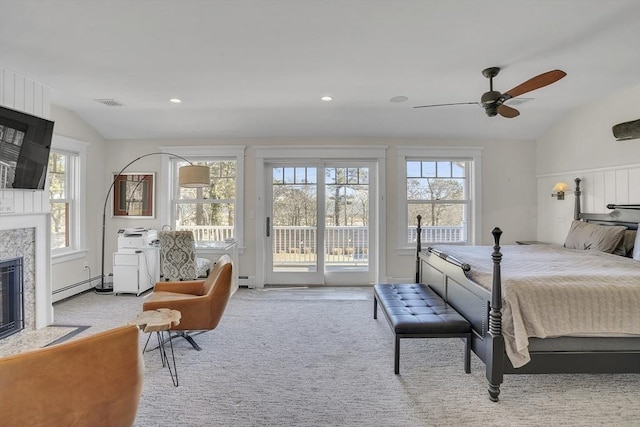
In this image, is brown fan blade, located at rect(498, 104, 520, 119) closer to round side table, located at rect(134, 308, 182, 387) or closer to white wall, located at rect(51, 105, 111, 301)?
round side table, located at rect(134, 308, 182, 387)

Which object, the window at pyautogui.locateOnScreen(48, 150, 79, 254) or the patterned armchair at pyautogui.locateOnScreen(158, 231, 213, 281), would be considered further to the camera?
the window at pyautogui.locateOnScreen(48, 150, 79, 254)

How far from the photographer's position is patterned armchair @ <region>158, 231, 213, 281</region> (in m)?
3.81

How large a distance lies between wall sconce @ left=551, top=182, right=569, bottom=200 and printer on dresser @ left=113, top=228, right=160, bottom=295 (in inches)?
224

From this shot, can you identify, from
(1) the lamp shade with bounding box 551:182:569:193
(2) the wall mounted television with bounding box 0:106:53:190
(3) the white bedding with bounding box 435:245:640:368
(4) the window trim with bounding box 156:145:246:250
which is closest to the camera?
(3) the white bedding with bounding box 435:245:640:368

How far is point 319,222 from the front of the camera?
5.20 metres

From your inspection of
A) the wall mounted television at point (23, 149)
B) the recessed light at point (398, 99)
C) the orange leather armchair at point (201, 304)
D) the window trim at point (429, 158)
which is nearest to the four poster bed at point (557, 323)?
the orange leather armchair at point (201, 304)

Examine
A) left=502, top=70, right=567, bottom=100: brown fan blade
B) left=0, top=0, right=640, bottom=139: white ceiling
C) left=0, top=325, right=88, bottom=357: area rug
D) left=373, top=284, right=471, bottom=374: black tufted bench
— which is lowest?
left=0, top=325, right=88, bottom=357: area rug

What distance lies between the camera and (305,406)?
6.98 ft

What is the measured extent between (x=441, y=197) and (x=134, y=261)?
4.70 metres

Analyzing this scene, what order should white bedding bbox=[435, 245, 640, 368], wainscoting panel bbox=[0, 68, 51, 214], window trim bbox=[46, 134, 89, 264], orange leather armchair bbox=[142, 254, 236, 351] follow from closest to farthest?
white bedding bbox=[435, 245, 640, 368]
orange leather armchair bbox=[142, 254, 236, 351]
wainscoting panel bbox=[0, 68, 51, 214]
window trim bbox=[46, 134, 89, 264]

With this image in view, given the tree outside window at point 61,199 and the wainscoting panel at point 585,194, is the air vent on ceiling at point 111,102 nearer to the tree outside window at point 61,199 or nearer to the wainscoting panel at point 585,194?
the tree outside window at point 61,199

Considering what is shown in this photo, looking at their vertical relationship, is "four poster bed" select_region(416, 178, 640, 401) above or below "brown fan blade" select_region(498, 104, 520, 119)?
below

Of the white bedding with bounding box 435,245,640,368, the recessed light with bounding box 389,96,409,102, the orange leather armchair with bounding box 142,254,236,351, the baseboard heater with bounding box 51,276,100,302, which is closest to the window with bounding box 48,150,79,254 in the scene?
the baseboard heater with bounding box 51,276,100,302

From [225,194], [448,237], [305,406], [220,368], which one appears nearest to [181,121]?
[225,194]
